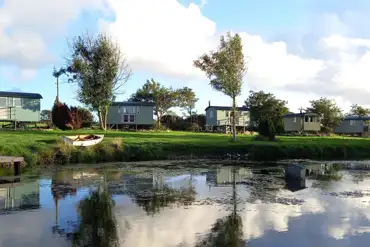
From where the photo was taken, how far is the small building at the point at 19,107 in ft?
174

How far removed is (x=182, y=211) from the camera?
1232 cm

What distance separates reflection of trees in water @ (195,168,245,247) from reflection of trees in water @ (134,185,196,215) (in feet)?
7.40

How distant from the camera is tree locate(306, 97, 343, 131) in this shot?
8100 cm

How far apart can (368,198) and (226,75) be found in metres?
26.6

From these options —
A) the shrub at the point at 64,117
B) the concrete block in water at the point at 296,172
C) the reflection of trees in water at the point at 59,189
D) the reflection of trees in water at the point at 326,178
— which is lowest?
the reflection of trees in water at the point at 326,178

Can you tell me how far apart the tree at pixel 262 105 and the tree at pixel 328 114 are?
862 centimetres

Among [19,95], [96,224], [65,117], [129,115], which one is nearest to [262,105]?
[129,115]

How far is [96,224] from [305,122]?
2779 inches

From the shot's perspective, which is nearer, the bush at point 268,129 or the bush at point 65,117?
the bush at point 268,129

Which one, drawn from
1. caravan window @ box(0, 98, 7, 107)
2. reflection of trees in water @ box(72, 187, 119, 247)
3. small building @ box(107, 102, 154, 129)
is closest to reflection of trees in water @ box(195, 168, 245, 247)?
reflection of trees in water @ box(72, 187, 119, 247)

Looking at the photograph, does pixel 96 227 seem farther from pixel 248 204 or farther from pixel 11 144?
pixel 11 144

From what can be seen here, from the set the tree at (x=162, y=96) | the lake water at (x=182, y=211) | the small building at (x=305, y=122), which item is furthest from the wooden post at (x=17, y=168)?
the small building at (x=305, y=122)

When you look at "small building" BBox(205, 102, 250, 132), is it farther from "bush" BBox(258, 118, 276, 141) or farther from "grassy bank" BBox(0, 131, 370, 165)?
"grassy bank" BBox(0, 131, 370, 165)

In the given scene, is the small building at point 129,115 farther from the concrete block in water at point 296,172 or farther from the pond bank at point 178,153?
the concrete block in water at point 296,172
